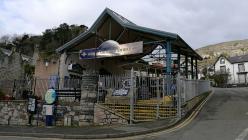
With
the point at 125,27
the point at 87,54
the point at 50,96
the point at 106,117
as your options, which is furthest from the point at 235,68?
the point at 50,96

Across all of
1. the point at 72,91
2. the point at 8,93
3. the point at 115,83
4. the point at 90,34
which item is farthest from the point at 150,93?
the point at 8,93

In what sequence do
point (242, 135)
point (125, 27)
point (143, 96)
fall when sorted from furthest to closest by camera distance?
point (125, 27), point (143, 96), point (242, 135)

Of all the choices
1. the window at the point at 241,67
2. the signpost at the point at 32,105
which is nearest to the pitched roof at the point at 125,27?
the signpost at the point at 32,105

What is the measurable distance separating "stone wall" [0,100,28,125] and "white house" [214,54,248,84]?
5873 centimetres

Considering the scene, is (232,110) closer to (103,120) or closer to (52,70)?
(103,120)

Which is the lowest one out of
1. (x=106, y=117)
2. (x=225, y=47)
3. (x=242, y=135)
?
(x=242, y=135)

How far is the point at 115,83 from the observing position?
1688 centimetres

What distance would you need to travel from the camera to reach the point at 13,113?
1900 cm

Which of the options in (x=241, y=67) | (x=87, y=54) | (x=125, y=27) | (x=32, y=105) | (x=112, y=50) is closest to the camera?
(x=32, y=105)

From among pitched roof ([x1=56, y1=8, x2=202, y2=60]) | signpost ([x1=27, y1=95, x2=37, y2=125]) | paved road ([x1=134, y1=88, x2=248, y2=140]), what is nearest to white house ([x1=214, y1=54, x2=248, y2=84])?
pitched roof ([x1=56, y1=8, x2=202, y2=60])

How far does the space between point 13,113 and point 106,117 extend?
Result: 237 inches

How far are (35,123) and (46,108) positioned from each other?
147cm

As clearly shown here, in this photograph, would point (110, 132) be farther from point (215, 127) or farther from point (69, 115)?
point (69, 115)

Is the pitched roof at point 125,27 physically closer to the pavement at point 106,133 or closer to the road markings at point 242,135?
the pavement at point 106,133
